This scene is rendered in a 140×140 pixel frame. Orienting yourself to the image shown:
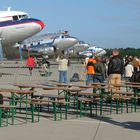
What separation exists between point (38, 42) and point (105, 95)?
39596 mm

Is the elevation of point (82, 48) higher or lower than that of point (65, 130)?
higher

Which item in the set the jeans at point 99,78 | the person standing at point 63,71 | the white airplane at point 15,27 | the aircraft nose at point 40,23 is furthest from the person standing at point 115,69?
the aircraft nose at point 40,23

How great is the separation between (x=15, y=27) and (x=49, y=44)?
56.0 feet

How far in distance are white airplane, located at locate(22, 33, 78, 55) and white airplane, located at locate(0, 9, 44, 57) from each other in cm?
1397

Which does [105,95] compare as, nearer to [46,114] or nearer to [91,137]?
[46,114]

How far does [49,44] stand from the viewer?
5194 cm

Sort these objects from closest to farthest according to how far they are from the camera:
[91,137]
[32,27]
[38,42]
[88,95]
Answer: [91,137], [88,95], [32,27], [38,42]

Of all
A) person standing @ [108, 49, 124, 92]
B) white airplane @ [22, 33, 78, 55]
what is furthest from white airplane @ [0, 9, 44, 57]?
person standing @ [108, 49, 124, 92]

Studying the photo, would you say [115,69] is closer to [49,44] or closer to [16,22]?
[16,22]

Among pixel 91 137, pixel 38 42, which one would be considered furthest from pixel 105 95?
pixel 38 42

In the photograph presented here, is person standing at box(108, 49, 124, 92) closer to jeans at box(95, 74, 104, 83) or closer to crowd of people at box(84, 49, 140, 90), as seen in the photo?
crowd of people at box(84, 49, 140, 90)

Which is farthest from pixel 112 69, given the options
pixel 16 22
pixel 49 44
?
pixel 49 44

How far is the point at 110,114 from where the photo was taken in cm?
1282

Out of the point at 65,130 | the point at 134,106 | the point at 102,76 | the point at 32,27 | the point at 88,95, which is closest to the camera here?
the point at 65,130
